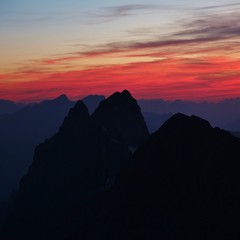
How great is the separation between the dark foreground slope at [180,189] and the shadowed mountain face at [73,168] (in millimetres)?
52223

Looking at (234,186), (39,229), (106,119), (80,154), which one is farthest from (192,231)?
(106,119)

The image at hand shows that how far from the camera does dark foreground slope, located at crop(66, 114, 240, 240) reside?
79.1m

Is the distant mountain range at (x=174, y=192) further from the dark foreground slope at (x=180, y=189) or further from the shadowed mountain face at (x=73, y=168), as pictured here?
the shadowed mountain face at (x=73, y=168)

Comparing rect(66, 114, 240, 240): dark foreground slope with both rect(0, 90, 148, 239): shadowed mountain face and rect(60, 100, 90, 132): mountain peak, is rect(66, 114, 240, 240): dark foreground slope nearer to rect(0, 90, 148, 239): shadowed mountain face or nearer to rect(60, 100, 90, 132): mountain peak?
rect(0, 90, 148, 239): shadowed mountain face

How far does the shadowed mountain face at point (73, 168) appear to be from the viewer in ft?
529

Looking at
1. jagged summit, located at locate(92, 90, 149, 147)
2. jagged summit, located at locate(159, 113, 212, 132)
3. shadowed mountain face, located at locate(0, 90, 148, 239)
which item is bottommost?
shadowed mountain face, located at locate(0, 90, 148, 239)

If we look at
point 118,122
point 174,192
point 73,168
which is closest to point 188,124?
point 174,192

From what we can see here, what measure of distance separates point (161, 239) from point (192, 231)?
569 cm

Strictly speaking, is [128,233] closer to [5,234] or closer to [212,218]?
[212,218]

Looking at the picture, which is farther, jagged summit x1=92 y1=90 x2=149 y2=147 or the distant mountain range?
jagged summit x1=92 y1=90 x2=149 y2=147

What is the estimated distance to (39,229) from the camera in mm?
158250

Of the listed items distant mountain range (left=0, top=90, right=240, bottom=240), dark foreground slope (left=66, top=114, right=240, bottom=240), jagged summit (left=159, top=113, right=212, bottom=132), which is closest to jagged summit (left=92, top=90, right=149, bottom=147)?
distant mountain range (left=0, top=90, right=240, bottom=240)

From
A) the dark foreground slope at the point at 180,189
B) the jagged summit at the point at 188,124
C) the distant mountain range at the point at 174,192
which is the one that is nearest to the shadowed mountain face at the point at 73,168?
the distant mountain range at the point at 174,192

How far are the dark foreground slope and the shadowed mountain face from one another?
52223 mm
